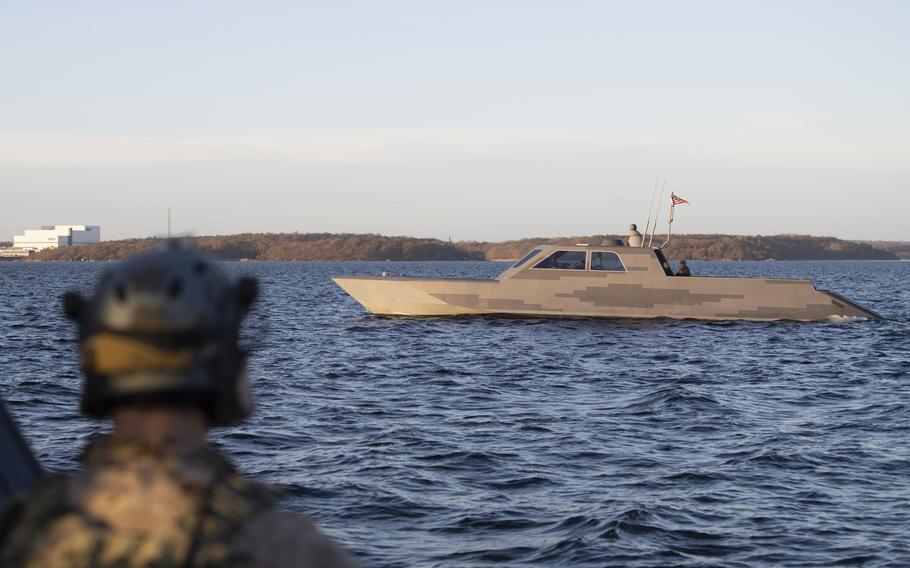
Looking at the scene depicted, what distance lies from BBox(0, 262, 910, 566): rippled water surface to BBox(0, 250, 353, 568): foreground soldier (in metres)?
0.26

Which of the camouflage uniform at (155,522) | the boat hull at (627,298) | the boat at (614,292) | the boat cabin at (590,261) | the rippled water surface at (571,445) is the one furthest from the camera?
the boat hull at (627,298)

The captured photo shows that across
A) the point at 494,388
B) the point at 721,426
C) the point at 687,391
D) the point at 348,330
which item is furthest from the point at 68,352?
the point at 721,426

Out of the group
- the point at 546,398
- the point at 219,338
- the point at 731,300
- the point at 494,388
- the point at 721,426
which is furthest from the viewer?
the point at 731,300

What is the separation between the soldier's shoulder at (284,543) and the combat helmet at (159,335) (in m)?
0.22

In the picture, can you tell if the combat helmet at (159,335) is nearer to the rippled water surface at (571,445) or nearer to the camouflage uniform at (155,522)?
the camouflage uniform at (155,522)

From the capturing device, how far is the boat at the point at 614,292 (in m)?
28.8

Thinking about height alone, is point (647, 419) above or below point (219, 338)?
below

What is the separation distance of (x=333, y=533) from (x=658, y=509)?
115 inches

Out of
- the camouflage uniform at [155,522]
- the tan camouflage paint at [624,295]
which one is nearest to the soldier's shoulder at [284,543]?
the camouflage uniform at [155,522]

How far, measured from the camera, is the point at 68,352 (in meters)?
23.7

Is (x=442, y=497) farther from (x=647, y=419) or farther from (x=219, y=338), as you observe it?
(x=219, y=338)

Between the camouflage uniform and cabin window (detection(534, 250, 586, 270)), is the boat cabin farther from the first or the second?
the camouflage uniform

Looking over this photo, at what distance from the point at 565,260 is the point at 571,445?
55.0 feet

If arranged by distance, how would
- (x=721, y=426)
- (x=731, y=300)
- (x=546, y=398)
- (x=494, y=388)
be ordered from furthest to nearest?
(x=731, y=300) < (x=494, y=388) < (x=546, y=398) < (x=721, y=426)
